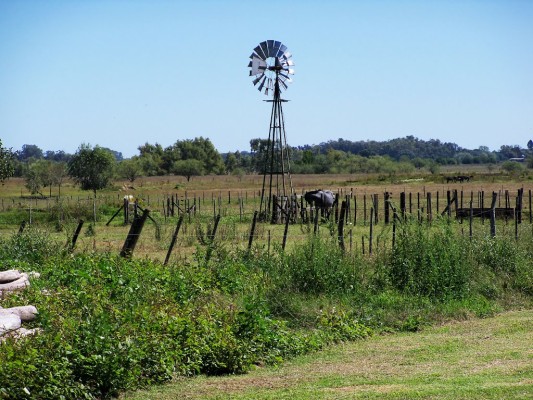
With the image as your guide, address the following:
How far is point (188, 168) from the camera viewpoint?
350 feet

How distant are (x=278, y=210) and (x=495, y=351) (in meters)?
27.8

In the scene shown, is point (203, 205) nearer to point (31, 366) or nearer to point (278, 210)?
point (278, 210)

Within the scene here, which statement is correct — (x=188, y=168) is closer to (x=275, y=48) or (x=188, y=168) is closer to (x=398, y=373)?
(x=275, y=48)

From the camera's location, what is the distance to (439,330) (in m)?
14.7

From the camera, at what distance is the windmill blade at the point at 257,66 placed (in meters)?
39.2

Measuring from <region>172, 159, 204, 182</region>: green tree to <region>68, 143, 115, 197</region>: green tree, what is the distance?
31609 mm

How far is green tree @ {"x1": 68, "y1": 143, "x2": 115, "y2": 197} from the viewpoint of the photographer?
240ft

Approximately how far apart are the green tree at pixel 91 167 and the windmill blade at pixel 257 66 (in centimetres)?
3632

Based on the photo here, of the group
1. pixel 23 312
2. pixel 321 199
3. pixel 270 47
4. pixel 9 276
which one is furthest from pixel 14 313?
pixel 321 199

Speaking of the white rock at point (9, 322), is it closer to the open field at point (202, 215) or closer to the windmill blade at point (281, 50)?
the open field at point (202, 215)

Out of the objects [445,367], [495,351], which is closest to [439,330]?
[495,351]

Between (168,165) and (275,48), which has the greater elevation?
(275,48)

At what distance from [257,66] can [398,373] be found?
29.4 metres

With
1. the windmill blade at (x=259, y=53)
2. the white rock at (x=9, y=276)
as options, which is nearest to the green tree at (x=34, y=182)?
the windmill blade at (x=259, y=53)
